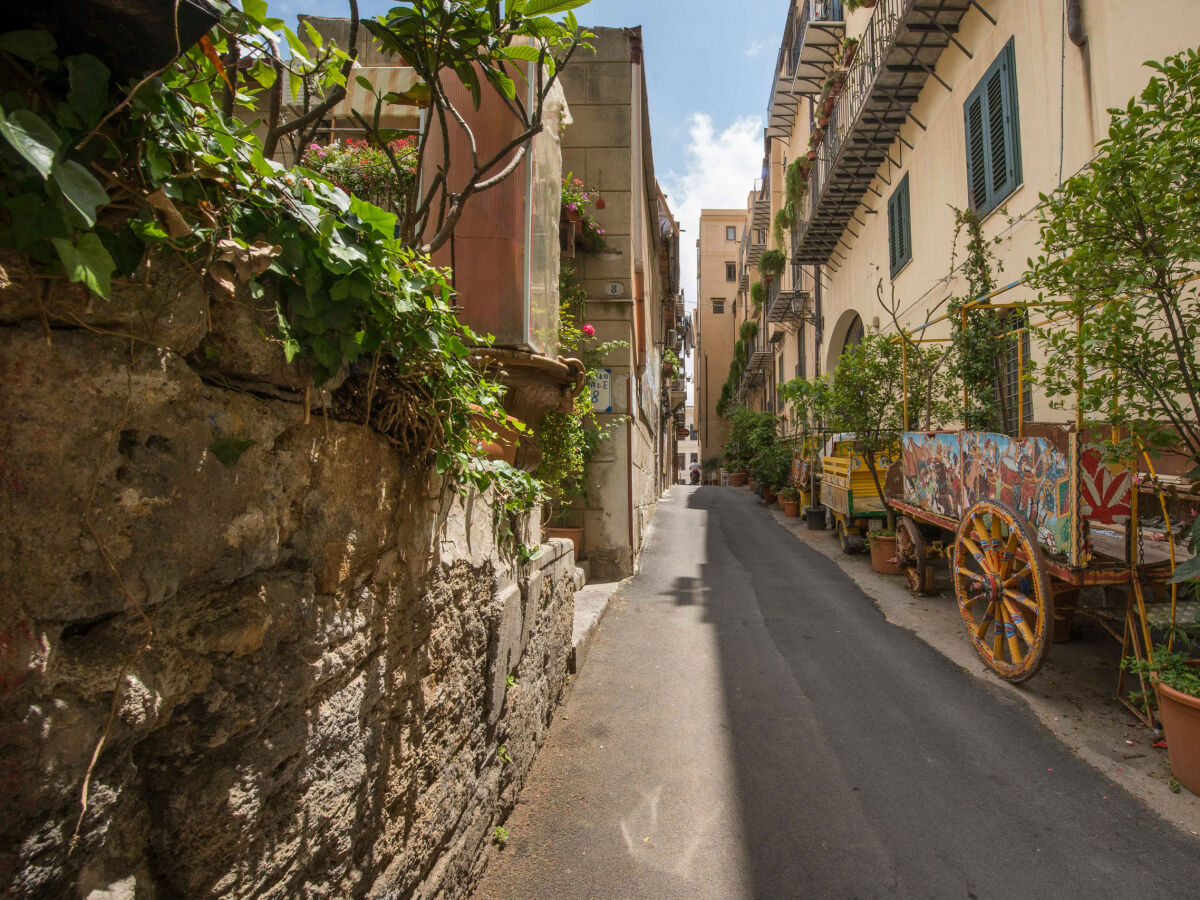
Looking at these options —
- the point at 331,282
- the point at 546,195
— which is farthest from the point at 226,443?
the point at 546,195

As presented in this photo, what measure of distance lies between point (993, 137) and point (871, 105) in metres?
3.15

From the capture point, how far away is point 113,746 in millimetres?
1000

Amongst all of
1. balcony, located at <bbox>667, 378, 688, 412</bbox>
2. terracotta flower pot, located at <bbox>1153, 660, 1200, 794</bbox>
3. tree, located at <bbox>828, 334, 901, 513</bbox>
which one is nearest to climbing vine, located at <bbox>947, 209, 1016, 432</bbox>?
tree, located at <bbox>828, 334, 901, 513</bbox>

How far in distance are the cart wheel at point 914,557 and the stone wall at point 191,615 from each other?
633 centimetres

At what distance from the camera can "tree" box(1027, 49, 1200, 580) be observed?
119 inches

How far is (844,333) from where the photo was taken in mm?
15398

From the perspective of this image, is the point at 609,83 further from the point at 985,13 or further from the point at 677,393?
the point at 677,393

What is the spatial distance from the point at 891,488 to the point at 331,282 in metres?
8.00

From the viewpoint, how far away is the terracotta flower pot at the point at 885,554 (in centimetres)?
813

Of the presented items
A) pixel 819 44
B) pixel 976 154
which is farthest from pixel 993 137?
pixel 819 44

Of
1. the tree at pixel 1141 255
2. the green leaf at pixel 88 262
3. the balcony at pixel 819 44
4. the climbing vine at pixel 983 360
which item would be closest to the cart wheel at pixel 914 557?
the climbing vine at pixel 983 360

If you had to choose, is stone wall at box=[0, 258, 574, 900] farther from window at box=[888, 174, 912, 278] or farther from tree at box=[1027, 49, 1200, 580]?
window at box=[888, 174, 912, 278]

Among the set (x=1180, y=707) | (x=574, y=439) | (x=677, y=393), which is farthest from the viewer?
(x=677, y=393)

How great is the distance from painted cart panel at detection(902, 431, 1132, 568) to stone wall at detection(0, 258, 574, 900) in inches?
149
